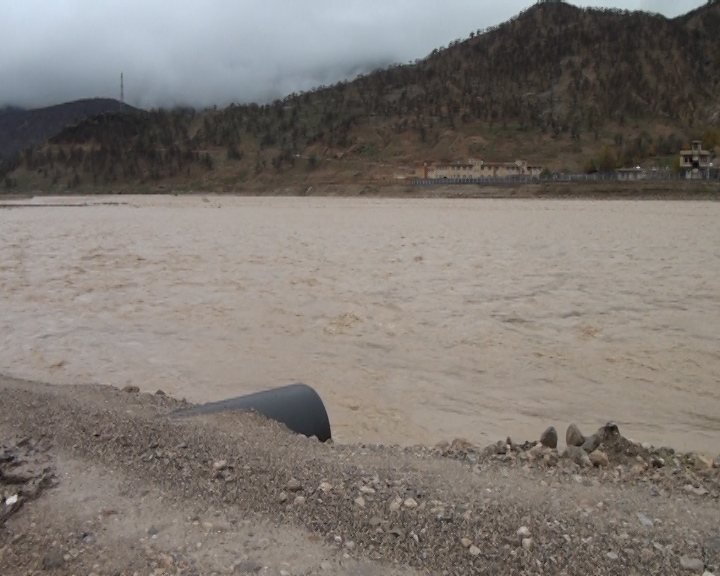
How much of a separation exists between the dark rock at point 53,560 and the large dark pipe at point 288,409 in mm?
2206

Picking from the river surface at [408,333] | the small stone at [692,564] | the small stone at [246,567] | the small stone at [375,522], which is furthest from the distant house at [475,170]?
the small stone at [246,567]

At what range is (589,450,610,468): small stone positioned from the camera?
455 centimetres

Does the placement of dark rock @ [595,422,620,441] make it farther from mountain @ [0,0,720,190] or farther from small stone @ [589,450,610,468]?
mountain @ [0,0,720,190]

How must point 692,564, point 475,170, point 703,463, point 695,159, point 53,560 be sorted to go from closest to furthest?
1. point 692,564
2. point 53,560
3. point 703,463
4. point 695,159
5. point 475,170

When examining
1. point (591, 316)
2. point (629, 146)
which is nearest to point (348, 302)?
point (591, 316)

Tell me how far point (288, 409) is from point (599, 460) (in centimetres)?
268

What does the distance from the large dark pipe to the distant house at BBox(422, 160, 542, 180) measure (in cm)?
9593

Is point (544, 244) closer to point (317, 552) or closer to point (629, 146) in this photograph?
point (317, 552)

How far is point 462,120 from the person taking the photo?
129875 mm

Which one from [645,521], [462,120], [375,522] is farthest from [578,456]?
[462,120]

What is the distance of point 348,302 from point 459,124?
121 meters

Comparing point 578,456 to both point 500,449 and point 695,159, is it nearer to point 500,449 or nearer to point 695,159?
point 500,449

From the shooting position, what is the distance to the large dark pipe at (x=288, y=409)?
5746mm

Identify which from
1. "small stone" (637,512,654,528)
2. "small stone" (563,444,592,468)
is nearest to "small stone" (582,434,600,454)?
"small stone" (563,444,592,468)
